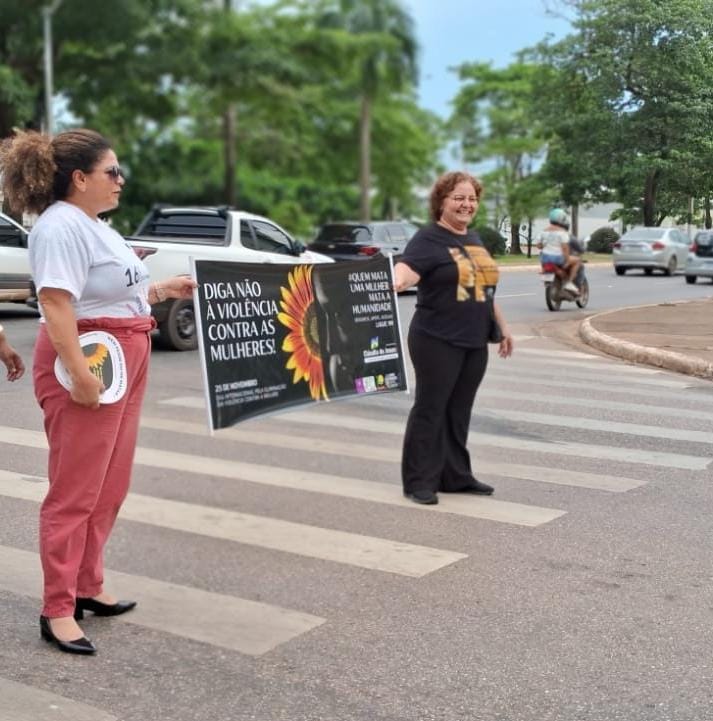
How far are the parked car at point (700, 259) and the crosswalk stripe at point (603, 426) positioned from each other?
8.18 meters

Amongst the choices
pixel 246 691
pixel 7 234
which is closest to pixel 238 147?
pixel 7 234

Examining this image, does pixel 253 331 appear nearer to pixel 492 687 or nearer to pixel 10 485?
pixel 10 485

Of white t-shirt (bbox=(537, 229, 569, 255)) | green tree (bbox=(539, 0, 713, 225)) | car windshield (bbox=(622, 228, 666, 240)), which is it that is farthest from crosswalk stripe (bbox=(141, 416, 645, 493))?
car windshield (bbox=(622, 228, 666, 240))

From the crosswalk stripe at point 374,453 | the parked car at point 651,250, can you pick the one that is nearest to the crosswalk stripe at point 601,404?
the crosswalk stripe at point 374,453

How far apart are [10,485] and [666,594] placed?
366 centimetres

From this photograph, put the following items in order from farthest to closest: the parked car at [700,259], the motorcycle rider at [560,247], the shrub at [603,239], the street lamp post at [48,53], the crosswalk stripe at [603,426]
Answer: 1. the street lamp post at [48,53]
2. the parked car at [700,259]
3. the shrub at [603,239]
4. the motorcycle rider at [560,247]
5. the crosswalk stripe at [603,426]

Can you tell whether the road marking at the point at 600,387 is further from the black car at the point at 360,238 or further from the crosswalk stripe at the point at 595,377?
the black car at the point at 360,238

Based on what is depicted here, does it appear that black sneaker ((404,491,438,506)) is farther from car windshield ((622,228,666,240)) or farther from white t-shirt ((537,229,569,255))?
car windshield ((622,228,666,240))

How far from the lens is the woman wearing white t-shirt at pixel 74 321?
149 inches

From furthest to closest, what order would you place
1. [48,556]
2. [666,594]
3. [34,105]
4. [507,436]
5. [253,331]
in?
[34,105] < [507,436] < [253,331] < [666,594] < [48,556]

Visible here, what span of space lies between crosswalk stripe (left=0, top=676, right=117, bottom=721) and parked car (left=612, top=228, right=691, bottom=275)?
9556 millimetres

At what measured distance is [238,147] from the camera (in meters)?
44.7

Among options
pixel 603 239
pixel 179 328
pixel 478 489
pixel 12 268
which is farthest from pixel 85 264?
pixel 12 268

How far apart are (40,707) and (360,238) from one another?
62.9 feet
